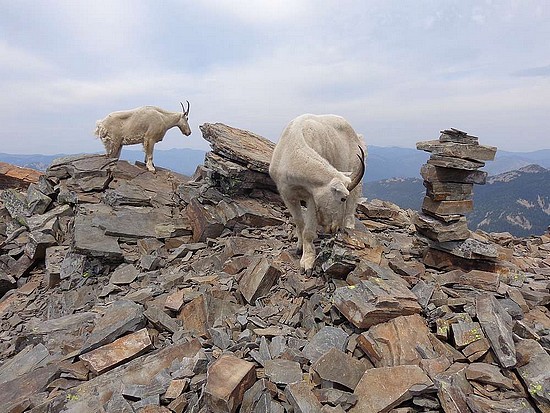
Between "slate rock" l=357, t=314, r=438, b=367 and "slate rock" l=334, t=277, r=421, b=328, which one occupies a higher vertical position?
"slate rock" l=334, t=277, r=421, b=328

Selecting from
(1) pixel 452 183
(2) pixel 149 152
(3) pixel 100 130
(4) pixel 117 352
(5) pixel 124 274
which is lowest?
(5) pixel 124 274

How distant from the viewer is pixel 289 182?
7906 mm

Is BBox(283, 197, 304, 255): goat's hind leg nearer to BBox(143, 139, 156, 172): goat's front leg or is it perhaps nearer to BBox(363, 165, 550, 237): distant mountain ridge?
BBox(143, 139, 156, 172): goat's front leg

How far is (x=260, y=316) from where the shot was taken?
267 inches

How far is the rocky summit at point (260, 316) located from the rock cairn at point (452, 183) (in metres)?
0.09

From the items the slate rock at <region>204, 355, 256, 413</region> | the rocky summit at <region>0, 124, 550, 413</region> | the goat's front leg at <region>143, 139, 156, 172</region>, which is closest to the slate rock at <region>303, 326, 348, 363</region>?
the rocky summit at <region>0, 124, 550, 413</region>

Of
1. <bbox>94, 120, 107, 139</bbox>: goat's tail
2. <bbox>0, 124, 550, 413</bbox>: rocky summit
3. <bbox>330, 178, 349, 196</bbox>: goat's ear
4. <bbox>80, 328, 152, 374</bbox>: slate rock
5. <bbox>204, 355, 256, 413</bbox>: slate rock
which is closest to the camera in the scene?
<bbox>204, 355, 256, 413</bbox>: slate rock

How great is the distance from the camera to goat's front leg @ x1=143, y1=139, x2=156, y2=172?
16.1 m

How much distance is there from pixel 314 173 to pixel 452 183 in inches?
143

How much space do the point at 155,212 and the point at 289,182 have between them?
7.00 m

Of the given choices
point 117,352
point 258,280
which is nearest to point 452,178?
point 258,280

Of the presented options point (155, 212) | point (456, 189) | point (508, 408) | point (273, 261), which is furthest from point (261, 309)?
point (155, 212)

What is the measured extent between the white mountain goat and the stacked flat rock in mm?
1825

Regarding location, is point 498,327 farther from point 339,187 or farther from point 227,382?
point 227,382
